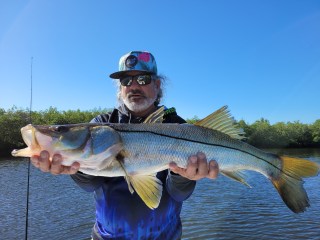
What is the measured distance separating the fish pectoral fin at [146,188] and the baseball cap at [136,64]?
1.66 m

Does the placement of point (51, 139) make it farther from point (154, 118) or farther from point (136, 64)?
point (136, 64)

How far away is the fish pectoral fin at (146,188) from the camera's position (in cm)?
348

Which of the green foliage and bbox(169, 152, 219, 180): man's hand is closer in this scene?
bbox(169, 152, 219, 180): man's hand

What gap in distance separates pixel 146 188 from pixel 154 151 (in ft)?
1.29

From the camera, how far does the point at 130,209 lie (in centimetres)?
390

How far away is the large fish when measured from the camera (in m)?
3.31

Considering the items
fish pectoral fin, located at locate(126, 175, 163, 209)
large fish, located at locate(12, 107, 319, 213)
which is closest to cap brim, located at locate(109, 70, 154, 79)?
large fish, located at locate(12, 107, 319, 213)

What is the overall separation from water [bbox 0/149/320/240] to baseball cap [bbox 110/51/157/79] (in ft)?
34.3

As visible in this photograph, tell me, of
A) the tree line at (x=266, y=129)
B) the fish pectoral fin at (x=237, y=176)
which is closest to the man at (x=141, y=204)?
the fish pectoral fin at (x=237, y=176)

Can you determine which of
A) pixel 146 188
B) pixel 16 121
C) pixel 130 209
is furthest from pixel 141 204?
pixel 16 121

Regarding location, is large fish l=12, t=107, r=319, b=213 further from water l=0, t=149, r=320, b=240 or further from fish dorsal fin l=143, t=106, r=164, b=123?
water l=0, t=149, r=320, b=240

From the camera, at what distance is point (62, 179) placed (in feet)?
83.0

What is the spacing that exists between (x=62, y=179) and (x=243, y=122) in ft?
241

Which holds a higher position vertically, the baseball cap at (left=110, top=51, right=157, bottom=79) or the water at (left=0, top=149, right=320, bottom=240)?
the baseball cap at (left=110, top=51, right=157, bottom=79)
